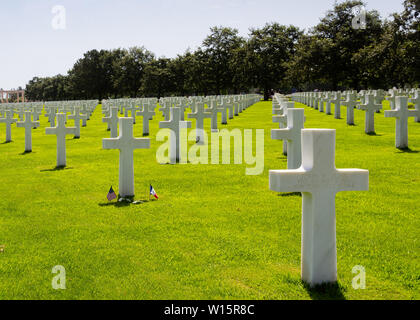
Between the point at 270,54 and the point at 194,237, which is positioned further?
the point at 270,54

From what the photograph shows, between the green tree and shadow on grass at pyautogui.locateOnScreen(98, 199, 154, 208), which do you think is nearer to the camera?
shadow on grass at pyautogui.locateOnScreen(98, 199, 154, 208)

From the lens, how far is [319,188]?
14.1 feet

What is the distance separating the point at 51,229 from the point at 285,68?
232 feet

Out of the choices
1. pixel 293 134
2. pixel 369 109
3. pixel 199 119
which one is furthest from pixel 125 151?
pixel 369 109

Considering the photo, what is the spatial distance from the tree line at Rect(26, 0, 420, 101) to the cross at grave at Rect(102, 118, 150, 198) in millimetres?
32112

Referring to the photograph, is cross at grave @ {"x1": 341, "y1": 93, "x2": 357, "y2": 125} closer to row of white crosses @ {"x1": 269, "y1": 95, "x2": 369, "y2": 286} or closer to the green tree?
row of white crosses @ {"x1": 269, "y1": 95, "x2": 369, "y2": 286}

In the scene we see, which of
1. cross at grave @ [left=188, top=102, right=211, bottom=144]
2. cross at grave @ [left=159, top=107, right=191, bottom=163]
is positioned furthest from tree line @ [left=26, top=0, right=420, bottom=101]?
cross at grave @ [left=159, top=107, right=191, bottom=163]

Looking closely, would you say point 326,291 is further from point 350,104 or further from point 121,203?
point 350,104

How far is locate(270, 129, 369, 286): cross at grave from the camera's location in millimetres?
4227

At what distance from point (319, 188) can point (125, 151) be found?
482 cm

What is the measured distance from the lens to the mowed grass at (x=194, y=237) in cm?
459

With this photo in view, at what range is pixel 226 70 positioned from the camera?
82.8 meters

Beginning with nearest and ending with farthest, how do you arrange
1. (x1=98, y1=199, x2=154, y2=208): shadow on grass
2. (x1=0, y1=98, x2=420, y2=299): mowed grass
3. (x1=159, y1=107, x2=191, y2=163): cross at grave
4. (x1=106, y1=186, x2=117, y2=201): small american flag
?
(x1=0, y1=98, x2=420, y2=299): mowed grass, (x1=98, y1=199, x2=154, y2=208): shadow on grass, (x1=106, y1=186, x2=117, y2=201): small american flag, (x1=159, y1=107, x2=191, y2=163): cross at grave
